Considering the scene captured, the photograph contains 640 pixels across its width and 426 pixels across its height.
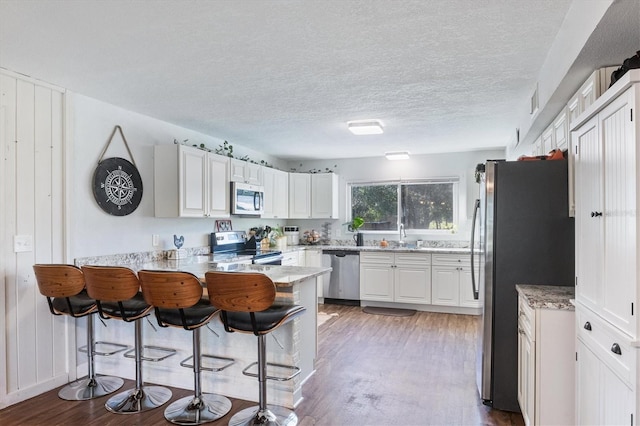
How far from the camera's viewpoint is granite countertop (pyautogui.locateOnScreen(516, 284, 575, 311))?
211 cm

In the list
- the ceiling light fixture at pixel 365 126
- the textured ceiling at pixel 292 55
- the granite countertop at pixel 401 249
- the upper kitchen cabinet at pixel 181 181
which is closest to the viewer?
the textured ceiling at pixel 292 55

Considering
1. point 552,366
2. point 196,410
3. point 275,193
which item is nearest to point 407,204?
point 275,193

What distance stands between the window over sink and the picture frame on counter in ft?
7.59

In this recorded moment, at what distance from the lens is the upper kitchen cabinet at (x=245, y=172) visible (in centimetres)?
482

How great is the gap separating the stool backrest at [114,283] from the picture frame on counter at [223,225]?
2.47 meters

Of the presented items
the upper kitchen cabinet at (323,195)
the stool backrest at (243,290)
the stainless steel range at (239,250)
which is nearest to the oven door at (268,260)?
the stainless steel range at (239,250)

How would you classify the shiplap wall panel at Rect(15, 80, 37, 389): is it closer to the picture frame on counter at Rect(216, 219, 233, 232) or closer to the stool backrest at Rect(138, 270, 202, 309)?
the stool backrest at Rect(138, 270, 202, 309)

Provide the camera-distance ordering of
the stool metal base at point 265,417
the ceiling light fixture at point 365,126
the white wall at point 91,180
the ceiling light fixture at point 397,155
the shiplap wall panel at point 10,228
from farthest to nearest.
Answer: the ceiling light fixture at point 397,155
the ceiling light fixture at point 365,126
the white wall at point 91,180
the shiplap wall panel at point 10,228
the stool metal base at point 265,417

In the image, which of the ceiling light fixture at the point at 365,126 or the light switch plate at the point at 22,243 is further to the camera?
the ceiling light fixture at the point at 365,126

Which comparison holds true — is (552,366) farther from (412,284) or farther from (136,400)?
(412,284)

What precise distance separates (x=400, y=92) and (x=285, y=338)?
2.13 m

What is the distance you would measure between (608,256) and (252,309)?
1686 millimetres

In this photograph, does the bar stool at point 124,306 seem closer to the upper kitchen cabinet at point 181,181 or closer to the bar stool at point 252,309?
the bar stool at point 252,309

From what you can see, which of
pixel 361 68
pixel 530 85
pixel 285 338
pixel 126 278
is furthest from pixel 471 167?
pixel 126 278
